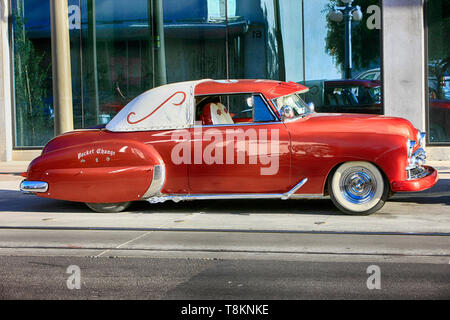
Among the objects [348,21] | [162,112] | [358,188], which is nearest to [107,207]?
[162,112]

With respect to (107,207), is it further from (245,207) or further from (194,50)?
(194,50)

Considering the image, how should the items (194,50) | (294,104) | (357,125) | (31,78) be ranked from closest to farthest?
1. (357,125)
2. (294,104)
3. (194,50)
4. (31,78)

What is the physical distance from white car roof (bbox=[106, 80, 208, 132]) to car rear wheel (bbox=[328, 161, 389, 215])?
2.06m

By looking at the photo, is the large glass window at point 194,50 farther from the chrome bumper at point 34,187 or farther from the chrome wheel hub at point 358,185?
the chrome wheel hub at point 358,185

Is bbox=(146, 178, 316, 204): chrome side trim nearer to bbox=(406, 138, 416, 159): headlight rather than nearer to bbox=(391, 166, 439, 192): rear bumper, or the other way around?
bbox=(391, 166, 439, 192): rear bumper

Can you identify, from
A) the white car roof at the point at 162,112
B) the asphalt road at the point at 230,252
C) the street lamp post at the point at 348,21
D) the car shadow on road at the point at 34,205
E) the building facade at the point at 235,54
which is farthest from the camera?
the street lamp post at the point at 348,21

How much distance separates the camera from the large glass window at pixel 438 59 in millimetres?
14328

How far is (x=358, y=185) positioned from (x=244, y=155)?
57.6 inches

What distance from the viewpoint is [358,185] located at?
747cm

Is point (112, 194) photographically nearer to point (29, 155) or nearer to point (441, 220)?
point (441, 220)

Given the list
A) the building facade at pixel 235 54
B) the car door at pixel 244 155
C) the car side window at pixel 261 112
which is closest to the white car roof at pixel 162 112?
the car door at pixel 244 155

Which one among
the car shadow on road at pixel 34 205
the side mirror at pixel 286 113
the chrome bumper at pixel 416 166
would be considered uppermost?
the side mirror at pixel 286 113
